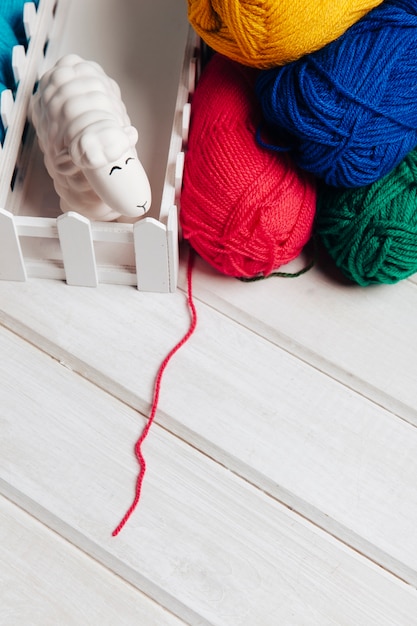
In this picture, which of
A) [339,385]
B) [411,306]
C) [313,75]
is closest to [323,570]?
[339,385]

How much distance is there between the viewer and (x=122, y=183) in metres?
0.75

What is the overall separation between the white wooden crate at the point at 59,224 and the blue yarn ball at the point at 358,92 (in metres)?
0.13

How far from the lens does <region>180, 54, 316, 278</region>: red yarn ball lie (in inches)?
32.5

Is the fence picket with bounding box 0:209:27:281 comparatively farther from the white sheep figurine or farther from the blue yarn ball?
the blue yarn ball

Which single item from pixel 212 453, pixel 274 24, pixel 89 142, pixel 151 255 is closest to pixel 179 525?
pixel 212 453

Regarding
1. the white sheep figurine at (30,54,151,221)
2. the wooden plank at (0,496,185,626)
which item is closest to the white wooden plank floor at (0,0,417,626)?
the wooden plank at (0,496,185,626)

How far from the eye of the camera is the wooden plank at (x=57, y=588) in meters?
0.76

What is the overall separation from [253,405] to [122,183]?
28 centimetres

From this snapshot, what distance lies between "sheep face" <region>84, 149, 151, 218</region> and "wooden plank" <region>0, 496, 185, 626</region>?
0.33 m

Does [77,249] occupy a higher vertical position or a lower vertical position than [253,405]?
higher

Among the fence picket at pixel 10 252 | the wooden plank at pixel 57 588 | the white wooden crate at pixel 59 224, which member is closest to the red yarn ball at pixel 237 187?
the white wooden crate at pixel 59 224

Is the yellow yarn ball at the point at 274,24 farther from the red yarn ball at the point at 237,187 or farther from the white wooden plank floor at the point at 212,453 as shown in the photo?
the white wooden plank floor at the point at 212,453

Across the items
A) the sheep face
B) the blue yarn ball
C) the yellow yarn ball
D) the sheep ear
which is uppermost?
the yellow yarn ball

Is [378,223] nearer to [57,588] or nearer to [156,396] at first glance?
[156,396]
